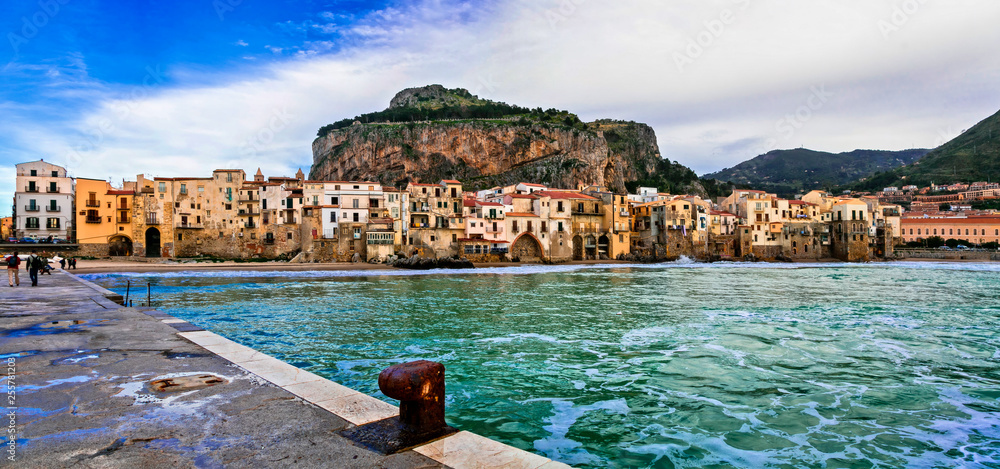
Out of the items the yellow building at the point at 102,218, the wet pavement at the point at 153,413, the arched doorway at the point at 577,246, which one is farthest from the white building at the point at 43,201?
the wet pavement at the point at 153,413

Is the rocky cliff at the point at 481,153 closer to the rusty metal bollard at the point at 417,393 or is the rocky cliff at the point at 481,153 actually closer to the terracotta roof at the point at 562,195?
the terracotta roof at the point at 562,195

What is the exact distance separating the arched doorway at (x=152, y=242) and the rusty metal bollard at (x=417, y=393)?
224ft

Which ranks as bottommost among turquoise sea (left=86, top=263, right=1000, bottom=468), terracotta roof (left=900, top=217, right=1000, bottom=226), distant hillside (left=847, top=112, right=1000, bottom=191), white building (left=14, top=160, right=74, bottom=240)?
turquoise sea (left=86, top=263, right=1000, bottom=468)

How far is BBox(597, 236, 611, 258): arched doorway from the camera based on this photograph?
7110 centimetres

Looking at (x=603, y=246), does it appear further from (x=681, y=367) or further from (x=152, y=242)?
(x=681, y=367)

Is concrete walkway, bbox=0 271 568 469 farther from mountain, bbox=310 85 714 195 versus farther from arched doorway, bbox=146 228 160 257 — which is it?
mountain, bbox=310 85 714 195

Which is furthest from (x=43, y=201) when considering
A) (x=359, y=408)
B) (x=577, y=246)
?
(x=359, y=408)

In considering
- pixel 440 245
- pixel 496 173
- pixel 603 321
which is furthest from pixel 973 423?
pixel 496 173

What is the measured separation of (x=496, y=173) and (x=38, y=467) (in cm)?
12590

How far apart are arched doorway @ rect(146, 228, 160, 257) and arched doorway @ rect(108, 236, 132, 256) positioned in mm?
1820

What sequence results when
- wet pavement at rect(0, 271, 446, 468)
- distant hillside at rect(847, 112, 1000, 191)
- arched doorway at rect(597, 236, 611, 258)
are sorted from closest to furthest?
1. wet pavement at rect(0, 271, 446, 468)
2. arched doorway at rect(597, 236, 611, 258)
3. distant hillside at rect(847, 112, 1000, 191)

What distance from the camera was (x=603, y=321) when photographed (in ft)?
60.2

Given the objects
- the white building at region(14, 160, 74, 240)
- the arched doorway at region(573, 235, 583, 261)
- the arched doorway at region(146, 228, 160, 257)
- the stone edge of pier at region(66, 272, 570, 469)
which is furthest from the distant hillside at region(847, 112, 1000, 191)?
the white building at region(14, 160, 74, 240)

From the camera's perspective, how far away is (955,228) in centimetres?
8775
